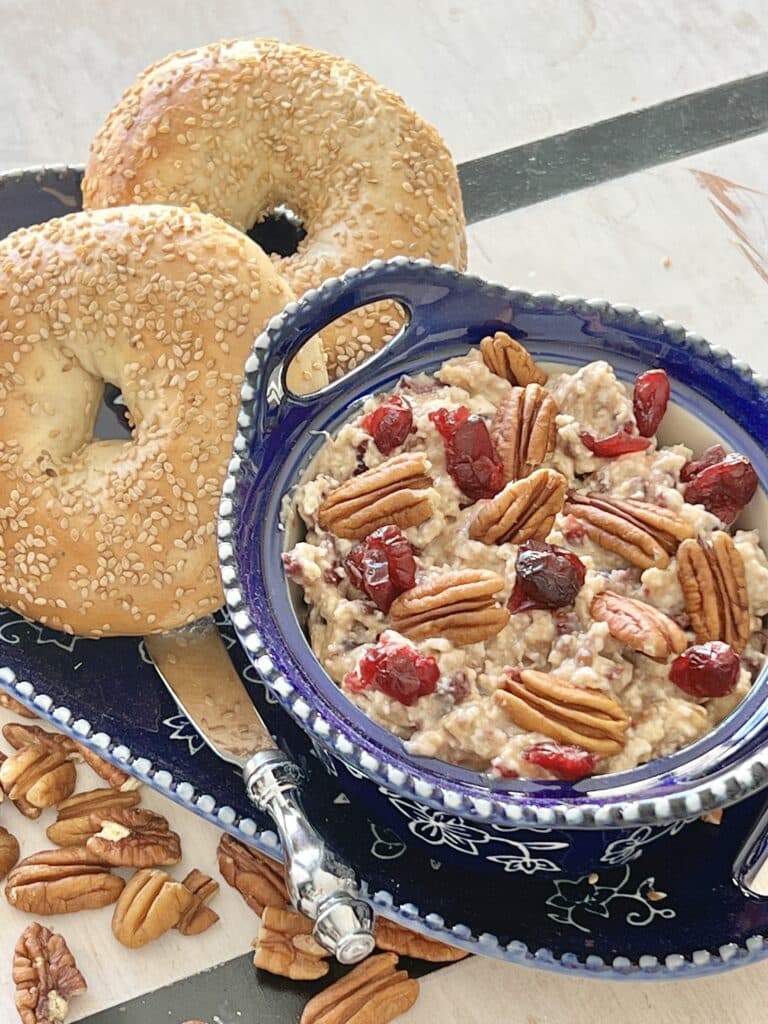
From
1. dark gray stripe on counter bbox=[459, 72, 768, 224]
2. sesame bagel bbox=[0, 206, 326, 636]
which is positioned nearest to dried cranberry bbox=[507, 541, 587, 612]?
sesame bagel bbox=[0, 206, 326, 636]

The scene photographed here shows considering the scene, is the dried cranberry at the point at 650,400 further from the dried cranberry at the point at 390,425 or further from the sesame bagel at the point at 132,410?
the sesame bagel at the point at 132,410

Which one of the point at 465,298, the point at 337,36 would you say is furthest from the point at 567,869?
the point at 337,36

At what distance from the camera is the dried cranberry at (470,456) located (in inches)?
48.7

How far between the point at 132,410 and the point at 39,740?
0.43 metres

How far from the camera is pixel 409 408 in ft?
4.20

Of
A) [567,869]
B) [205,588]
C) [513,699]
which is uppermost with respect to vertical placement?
[513,699]

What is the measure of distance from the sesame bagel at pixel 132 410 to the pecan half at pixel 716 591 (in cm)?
50

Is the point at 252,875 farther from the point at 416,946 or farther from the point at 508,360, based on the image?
the point at 508,360

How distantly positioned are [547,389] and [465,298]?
14 centimetres

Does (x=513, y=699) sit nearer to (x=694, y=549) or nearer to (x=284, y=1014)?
(x=694, y=549)

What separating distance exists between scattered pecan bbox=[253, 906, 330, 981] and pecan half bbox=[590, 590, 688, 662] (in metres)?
0.50

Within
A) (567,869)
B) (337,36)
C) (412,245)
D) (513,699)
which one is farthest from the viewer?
(337,36)

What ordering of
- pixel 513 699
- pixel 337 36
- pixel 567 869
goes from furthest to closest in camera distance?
1. pixel 337 36
2. pixel 567 869
3. pixel 513 699

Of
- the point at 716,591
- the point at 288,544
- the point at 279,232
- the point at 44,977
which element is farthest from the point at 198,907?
the point at 279,232
